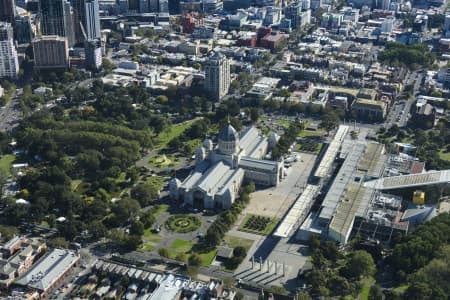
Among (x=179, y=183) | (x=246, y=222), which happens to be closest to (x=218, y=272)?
(x=246, y=222)

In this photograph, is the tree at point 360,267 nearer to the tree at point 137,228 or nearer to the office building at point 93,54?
the tree at point 137,228

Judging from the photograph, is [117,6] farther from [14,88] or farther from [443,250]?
[443,250]

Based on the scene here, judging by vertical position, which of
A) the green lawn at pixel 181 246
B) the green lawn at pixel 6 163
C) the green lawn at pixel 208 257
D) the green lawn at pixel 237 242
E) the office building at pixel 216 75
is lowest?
the green lawn at pixel 208 257

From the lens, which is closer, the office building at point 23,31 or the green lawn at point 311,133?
the green lawn at point 311,133

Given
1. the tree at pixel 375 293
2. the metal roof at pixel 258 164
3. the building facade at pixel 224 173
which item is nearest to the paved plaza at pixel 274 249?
the building facade at pixel 224 173

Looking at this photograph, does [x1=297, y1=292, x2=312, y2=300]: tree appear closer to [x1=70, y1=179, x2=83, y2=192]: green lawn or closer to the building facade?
the building facade

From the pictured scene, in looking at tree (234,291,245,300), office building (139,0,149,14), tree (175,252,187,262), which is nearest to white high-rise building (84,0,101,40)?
office building (139,0,149,14)

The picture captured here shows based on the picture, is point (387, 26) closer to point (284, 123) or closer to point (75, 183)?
point (284, 123)
